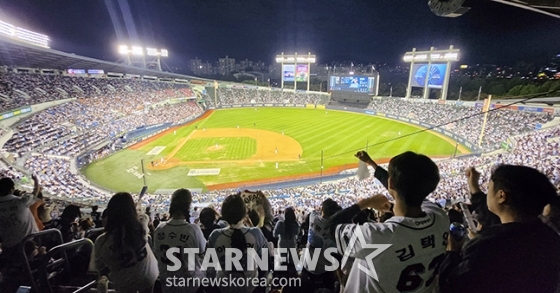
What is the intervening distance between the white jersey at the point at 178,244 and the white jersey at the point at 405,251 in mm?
1924

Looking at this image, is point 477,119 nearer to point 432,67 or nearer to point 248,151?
point 432,67

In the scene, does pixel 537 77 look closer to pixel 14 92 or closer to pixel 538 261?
pixel 538 261

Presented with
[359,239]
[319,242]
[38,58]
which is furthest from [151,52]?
[359,239]

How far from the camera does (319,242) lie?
140 inches

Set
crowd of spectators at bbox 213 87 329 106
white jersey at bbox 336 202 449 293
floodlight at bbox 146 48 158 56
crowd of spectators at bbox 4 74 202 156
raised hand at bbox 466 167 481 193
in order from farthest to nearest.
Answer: floodlight at bbox 146 48 158 56
crowd of spectators at bbox 213 87 329 106
crowd of spectators at bbox 4 74 202 156
raised hand at bbox 466 167 481 193
white jersey at bbox 336 202 449 293

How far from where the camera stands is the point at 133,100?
154 feet

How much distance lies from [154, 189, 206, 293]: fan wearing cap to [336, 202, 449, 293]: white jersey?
1938mm

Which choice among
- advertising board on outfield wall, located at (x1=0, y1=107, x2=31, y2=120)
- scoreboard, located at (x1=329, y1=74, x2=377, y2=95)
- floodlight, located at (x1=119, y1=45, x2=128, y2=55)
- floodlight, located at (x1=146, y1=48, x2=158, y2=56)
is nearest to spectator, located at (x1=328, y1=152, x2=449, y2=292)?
advertising board on outfield wall, located at (x1=0, y1=107, x2=31, y2=120)

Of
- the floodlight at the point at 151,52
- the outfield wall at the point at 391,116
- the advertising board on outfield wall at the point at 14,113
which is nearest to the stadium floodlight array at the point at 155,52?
the floodlight at the point at 151,52

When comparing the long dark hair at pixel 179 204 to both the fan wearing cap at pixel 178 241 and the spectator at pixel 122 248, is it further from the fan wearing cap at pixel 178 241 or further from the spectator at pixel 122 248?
the spectator at pixel 122 248

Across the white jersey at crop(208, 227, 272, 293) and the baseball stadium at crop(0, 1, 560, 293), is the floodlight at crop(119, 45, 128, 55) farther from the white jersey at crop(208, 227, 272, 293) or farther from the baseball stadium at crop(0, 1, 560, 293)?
the white jersey at crop(208, 227, 272, 293)

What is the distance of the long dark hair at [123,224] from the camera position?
2.99 m

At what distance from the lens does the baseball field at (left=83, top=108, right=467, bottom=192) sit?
24.0 m

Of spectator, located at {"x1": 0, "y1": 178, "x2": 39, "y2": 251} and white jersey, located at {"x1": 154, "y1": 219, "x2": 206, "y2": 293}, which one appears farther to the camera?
spectator, located at {"x1": 0, "y1": 178, "x2": 39, "y2": 251}
